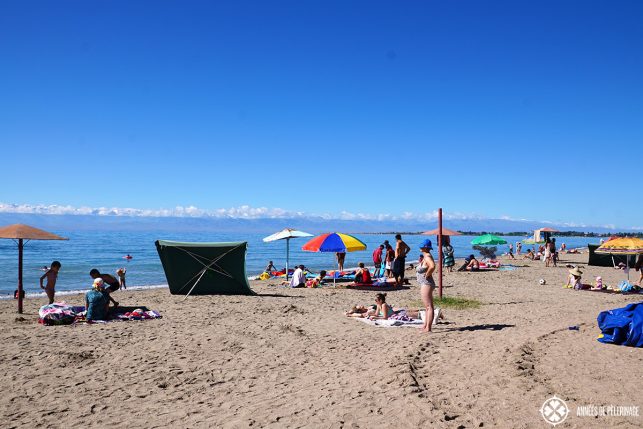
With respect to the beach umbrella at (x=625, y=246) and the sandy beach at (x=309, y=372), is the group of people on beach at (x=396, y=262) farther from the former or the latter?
the beach umbrella at (x=625, y=246)

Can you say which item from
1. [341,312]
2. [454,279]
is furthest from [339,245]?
[454,279]

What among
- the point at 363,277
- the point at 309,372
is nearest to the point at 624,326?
the point at 309,372

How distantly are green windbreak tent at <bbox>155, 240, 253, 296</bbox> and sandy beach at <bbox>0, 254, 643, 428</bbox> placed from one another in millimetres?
3266

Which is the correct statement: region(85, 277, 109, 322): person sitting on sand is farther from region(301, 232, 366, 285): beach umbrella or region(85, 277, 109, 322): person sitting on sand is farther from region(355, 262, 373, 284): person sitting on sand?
region(355, 262, 373, 284): person sitting on sand

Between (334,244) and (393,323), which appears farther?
(334,244)

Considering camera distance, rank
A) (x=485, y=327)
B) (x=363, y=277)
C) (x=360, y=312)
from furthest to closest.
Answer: (x=363, y=277) < (x=360, y=312) < (x=485, y=327)

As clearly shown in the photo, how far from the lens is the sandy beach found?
4.70 m

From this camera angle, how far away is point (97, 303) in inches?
370

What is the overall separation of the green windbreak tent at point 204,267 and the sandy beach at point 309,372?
3.27m

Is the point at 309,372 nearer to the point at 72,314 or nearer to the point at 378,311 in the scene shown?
the point at 378,311

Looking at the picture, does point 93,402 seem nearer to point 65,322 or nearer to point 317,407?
point 317,407

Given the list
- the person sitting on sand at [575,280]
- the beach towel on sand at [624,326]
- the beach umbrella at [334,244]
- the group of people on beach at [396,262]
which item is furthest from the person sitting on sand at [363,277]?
the beach towel on sand at [624,326]

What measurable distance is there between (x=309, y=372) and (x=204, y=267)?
818cm

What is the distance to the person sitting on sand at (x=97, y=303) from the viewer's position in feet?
30.8
